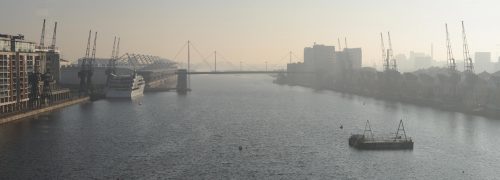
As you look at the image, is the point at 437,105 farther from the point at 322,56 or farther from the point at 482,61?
the point at 482,61

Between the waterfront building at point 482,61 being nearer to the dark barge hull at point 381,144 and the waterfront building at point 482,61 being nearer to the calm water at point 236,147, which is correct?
the calm water at point 236,147

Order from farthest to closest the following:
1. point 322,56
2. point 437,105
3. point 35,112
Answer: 1. point 322,56
2. point 437,105
3. point 35,112

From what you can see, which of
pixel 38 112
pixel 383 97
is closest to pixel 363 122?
pixel 38 112

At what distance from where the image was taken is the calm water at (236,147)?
24.9 meters

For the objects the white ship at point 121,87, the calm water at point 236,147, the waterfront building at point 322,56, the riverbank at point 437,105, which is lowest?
the calm water at point 236,147

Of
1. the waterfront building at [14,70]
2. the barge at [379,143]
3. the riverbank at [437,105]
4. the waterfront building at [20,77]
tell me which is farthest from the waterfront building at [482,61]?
the barge at [379,143]

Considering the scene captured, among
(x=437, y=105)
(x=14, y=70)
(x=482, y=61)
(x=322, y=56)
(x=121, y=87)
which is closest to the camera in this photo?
(x=14, y=70)

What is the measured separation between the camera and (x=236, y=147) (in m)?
31.1

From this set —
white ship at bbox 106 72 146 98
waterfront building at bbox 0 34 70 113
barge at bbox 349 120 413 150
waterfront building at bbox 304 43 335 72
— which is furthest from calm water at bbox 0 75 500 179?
waterfront building at bbox 304 43 335 72

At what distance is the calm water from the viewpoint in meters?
24.9

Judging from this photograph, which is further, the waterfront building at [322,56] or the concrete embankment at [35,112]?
the waterfront building at [322,56]

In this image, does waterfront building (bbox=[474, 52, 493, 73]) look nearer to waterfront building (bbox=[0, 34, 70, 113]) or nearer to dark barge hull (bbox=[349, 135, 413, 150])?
waterfront building (bbox=[0, 34, 70, 113])

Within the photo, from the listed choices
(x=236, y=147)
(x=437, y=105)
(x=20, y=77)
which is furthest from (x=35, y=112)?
(x=437, y=105)

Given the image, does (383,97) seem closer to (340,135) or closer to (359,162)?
(340,135)
